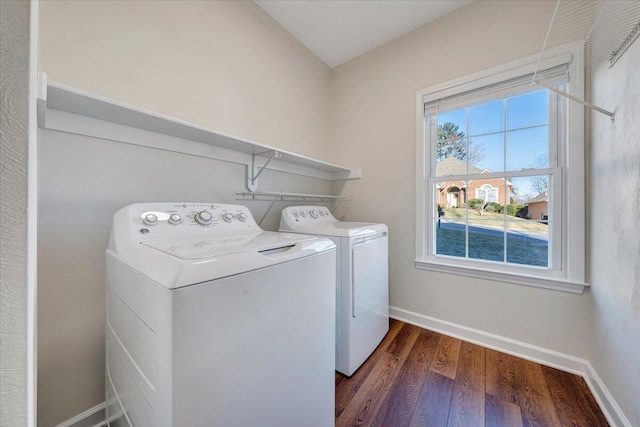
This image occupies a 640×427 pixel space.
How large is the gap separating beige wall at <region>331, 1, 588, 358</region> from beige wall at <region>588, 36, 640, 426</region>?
27 cm

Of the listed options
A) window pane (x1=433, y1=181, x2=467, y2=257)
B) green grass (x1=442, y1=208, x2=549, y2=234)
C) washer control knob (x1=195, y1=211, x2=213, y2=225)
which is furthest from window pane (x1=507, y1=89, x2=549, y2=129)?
washer control knob (x1=195, y1=211, x2=213, y2=225)

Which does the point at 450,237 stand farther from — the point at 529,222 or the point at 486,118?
the point at 486,118

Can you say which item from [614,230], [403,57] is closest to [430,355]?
[614,230]

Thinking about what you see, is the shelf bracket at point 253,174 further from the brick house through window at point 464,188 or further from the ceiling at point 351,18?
the brick house through window at point 464,188

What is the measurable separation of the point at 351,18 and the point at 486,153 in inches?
60.0

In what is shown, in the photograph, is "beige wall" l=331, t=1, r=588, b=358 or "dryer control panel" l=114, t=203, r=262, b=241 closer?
"dryer control panel" l=114, t=203, r=262, b=241

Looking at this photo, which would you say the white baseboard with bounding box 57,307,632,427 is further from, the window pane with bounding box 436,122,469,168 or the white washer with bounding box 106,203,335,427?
the window pane with bounding box 436,122,469,168

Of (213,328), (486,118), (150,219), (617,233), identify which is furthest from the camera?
(486,118)

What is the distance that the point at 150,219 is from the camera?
37.9 inches

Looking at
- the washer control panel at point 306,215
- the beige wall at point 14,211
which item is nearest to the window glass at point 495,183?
the washer control panel at point 306,215

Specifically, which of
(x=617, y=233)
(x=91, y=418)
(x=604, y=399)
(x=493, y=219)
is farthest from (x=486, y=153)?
(x=91, y=418)

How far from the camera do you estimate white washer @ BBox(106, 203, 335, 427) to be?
0.58m

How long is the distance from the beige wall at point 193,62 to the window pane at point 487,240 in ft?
5.17

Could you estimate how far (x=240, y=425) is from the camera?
679 millimetres
